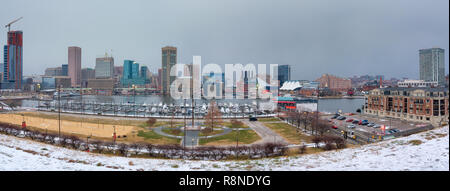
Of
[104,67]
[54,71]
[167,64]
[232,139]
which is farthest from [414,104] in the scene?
[54,71]

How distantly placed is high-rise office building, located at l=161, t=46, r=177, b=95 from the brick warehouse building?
76347 millimetres

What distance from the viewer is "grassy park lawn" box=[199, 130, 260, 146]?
1048 centimetres

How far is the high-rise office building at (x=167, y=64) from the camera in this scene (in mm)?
89000

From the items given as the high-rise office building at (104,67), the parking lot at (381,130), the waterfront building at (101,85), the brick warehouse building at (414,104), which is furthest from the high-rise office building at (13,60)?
the brick warehouse building at (414,104)

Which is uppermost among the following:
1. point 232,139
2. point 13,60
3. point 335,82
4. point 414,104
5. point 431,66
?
point 13,60

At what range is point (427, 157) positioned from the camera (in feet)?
11.4

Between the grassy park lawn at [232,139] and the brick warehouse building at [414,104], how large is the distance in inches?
469

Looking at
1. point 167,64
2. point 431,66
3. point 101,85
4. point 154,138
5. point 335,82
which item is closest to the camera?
point 154,138

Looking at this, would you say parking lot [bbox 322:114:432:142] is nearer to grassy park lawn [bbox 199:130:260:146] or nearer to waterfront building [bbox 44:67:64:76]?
grassy park lawn [bbox 199:130:260:146]

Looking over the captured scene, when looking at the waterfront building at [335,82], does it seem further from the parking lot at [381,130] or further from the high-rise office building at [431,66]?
the parking lot at [381,130]

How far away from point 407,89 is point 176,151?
18.2 meters

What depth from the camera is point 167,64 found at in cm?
9250

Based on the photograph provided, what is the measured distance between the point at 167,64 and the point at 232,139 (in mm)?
85660

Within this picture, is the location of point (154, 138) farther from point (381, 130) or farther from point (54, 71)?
point (54, 71)
